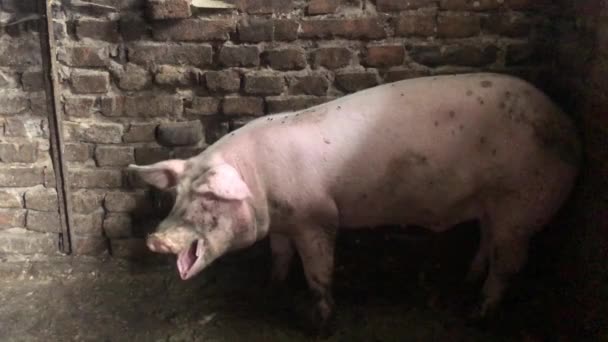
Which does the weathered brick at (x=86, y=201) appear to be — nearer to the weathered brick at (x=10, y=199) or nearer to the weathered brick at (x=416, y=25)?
the weathered brick at (x=10, y=199)

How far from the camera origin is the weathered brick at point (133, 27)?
181 cm

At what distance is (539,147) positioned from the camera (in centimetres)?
157

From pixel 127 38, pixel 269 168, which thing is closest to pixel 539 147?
pixel 269 168

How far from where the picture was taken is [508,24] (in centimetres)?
180

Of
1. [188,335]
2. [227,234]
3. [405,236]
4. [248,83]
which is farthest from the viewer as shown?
[405,236]

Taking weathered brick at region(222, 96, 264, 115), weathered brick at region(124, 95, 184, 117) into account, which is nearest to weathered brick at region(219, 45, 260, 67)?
weathered brick at region(222, 96, 264, 115)

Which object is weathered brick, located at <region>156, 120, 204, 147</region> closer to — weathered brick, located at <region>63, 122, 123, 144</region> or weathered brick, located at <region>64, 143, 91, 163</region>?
weathered brick, located at <region>63, 122, 123, 144</region>

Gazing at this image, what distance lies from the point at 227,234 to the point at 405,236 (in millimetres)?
757

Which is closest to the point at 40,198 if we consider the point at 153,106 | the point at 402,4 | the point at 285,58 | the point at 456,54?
the point at 153,106

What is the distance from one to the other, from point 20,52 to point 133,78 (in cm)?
39

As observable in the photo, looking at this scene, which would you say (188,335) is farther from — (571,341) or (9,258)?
(571,341)

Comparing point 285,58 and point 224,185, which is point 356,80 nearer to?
point 285,58

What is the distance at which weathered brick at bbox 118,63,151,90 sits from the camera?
187cm

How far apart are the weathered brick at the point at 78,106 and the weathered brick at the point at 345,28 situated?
777mm
